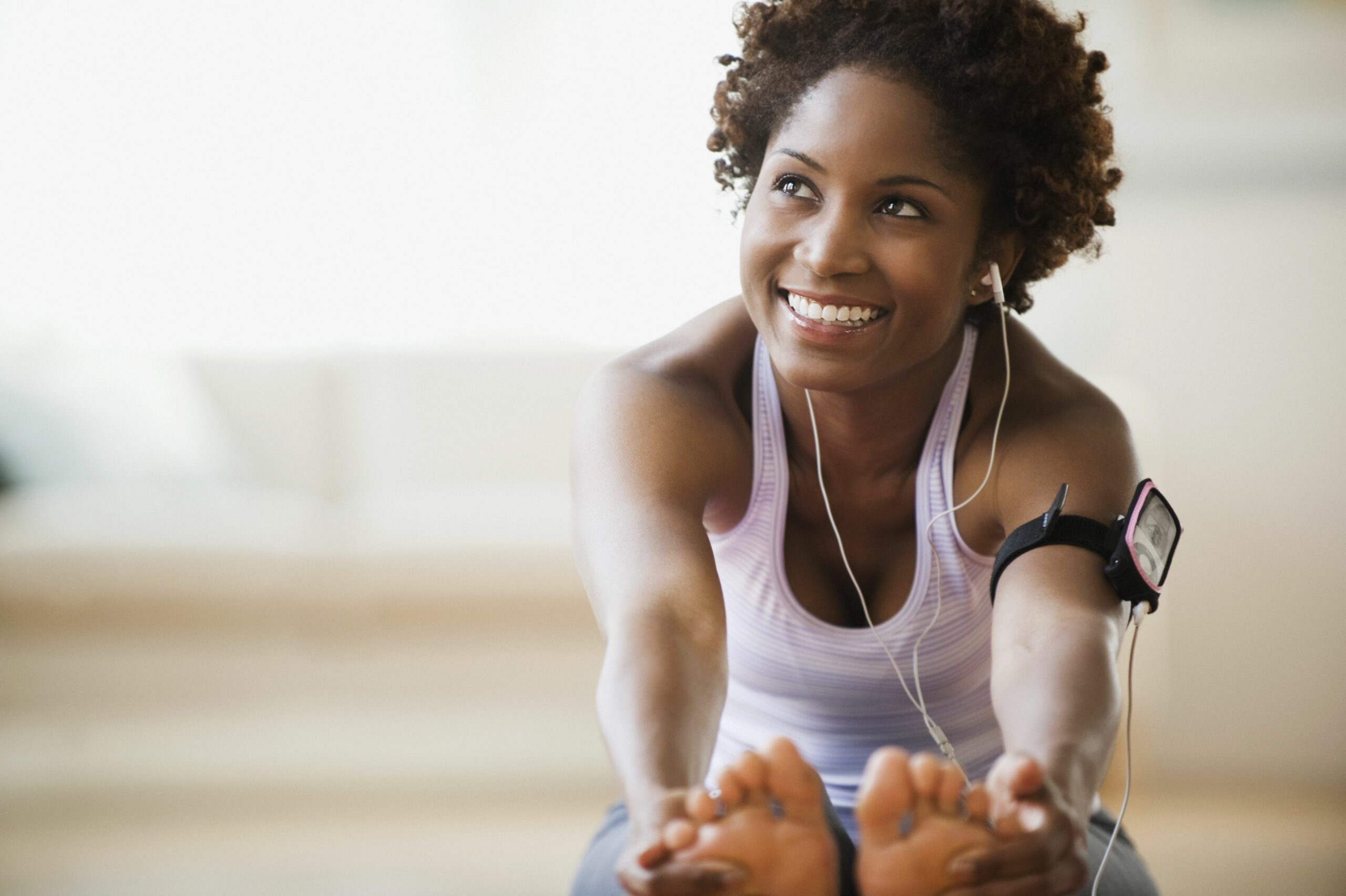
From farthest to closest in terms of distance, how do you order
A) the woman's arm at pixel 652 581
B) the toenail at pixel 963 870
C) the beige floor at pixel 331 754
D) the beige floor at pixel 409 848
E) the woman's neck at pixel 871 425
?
the beige floor at pixel 331 754
the beige floor at pixel 409 848
the woman's neck at pixel 871 425
the woman's arm at pixel 652 581
the toenail at pixel 963 870

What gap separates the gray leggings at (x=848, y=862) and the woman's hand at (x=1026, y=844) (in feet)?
0.62

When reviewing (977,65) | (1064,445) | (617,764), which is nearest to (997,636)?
(1064,445)

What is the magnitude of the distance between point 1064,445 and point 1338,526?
5.72 ft

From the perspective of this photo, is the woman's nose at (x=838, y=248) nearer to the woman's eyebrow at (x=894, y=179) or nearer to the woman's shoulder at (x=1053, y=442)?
the woman's eyebrow at (x=894, y=179)

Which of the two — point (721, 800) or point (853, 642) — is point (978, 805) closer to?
point (721, 800)

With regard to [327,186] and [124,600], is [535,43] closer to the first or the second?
[327,186]

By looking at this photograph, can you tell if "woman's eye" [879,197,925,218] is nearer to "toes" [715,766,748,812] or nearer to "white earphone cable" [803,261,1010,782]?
"white earphone cable" [803,261,1010,782]

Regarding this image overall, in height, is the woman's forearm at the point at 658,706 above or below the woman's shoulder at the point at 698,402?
below

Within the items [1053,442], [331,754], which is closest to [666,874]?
[1053,442]

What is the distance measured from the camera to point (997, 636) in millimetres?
991

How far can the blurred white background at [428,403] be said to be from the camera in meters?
2.25

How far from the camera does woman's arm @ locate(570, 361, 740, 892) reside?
32.7 inches

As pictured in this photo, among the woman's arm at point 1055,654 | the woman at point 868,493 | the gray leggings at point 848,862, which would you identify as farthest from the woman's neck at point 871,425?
the gray leggings at point 848,862

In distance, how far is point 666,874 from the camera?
74 cm
